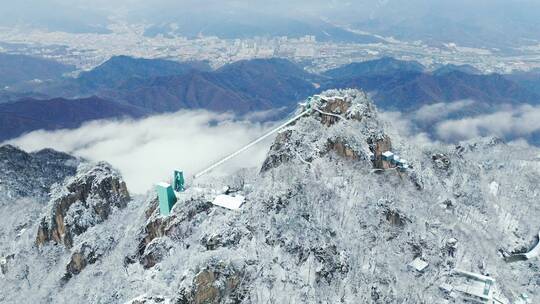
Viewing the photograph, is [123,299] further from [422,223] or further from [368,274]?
[422,223]

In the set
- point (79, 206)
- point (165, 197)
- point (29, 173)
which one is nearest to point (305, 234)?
point (165, 197)

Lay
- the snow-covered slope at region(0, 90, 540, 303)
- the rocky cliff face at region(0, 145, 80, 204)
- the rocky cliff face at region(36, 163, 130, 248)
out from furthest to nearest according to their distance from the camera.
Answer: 1. the rocky cliff face at region(0, 145, 80, 204)
2. the rocky cliff face at region(36, 163, 130, 248)
3. the snow-covered slope at region(0, 90, 540, 303)

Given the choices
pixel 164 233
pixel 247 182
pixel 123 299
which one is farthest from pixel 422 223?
pixel 123 299

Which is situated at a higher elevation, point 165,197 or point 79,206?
point 165,197

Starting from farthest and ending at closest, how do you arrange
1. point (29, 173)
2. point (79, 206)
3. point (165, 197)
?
1. point (29, 173)
2. point (79, 206)
3. point (165, 197)

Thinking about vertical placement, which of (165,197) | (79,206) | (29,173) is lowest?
(29,173)

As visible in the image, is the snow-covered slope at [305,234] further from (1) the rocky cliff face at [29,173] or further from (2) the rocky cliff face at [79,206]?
(1) the rocky cliff face at [29,173]

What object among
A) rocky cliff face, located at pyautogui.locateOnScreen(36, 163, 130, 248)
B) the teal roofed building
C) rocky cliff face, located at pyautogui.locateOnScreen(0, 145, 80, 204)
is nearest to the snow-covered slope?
rocky cliff face, located at pyautogui.locateOnScreen(36, 163, 130, 248)

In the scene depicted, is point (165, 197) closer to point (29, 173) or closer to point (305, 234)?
point (305, 234)

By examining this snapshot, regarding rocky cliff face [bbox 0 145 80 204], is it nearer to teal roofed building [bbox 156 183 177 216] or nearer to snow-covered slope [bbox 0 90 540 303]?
snow-covered slope [bbox 0 90 540 303]
